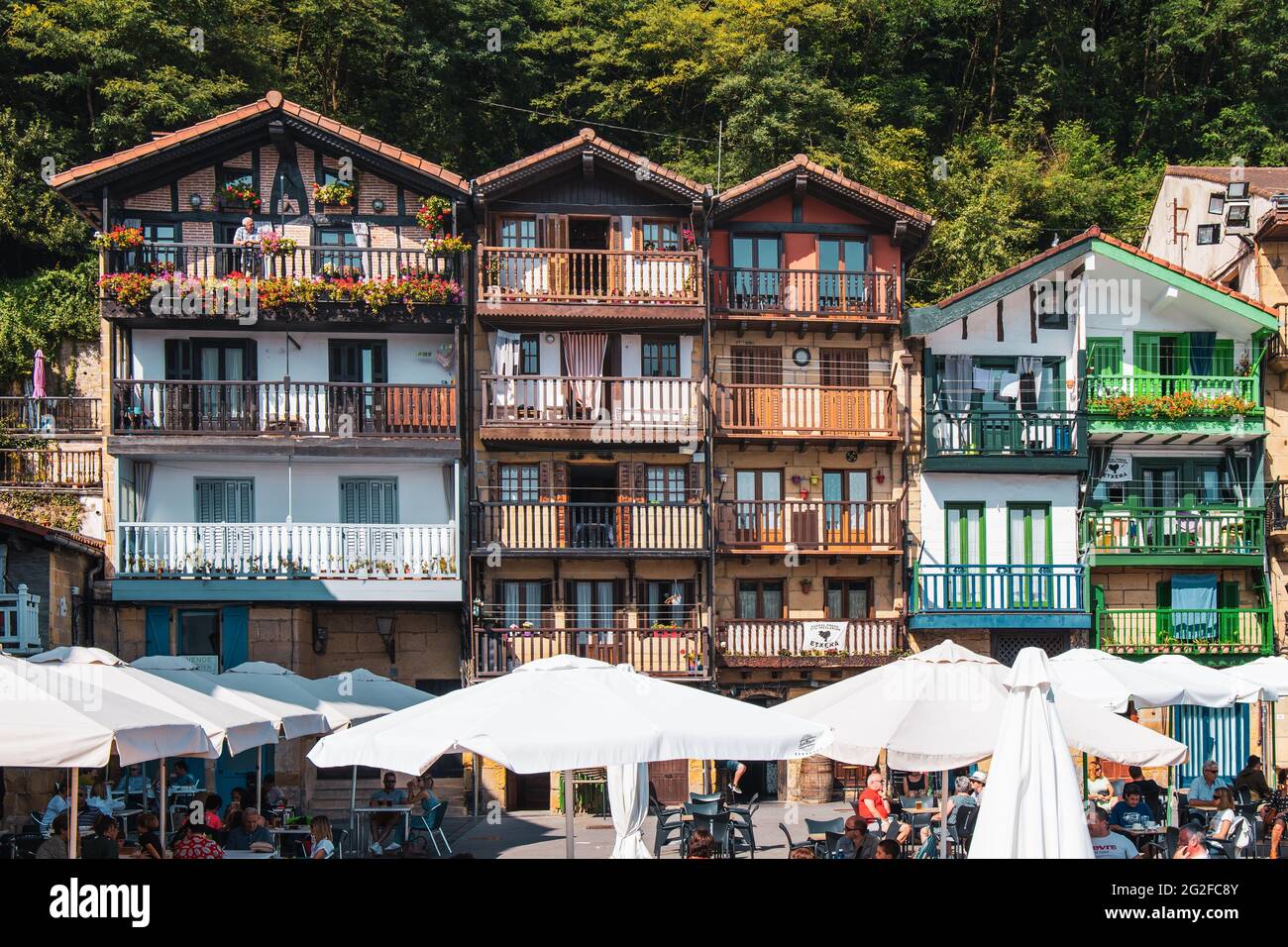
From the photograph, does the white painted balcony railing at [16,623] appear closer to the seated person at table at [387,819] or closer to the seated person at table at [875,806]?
the seated person at table at [387,819]

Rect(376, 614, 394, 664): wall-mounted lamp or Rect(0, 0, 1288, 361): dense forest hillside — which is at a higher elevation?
Rect(0, 0, 1288, 361): dense forest hillside

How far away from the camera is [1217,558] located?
111 feet

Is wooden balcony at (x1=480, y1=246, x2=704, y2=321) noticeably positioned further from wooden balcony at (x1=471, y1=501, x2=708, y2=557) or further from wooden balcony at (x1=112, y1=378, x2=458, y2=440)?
wooden balcony at (x1=471, y1=501, x2=708, y2=557)

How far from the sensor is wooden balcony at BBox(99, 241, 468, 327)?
1215 inches

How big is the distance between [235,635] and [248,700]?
36.3ft

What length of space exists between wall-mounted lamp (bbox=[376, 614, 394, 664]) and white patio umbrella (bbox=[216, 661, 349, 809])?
7822mm

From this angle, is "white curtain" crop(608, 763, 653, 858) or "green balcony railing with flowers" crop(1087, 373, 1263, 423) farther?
"green balcony railing with flowers" crop(1087, 373, 1263, 423)

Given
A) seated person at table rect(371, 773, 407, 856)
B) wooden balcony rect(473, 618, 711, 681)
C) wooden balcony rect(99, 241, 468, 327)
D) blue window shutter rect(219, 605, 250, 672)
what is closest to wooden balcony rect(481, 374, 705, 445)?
wooden balcony rect(99, 241, 468, 327)

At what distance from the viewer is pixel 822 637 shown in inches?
1255

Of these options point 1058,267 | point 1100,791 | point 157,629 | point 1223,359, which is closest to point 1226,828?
point 1100,791

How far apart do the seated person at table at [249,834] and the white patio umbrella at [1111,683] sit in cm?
970

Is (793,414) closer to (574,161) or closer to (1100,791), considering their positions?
(574,161)

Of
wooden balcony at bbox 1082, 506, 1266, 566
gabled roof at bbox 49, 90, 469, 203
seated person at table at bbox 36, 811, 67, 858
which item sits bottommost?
seated person at table at bbox 36, 811, 67, 858

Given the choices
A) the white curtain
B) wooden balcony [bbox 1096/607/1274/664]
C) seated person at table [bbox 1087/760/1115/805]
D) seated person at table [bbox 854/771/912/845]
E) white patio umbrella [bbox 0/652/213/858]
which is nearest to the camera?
white patio umbrella [bbox 0/652/213/858]
